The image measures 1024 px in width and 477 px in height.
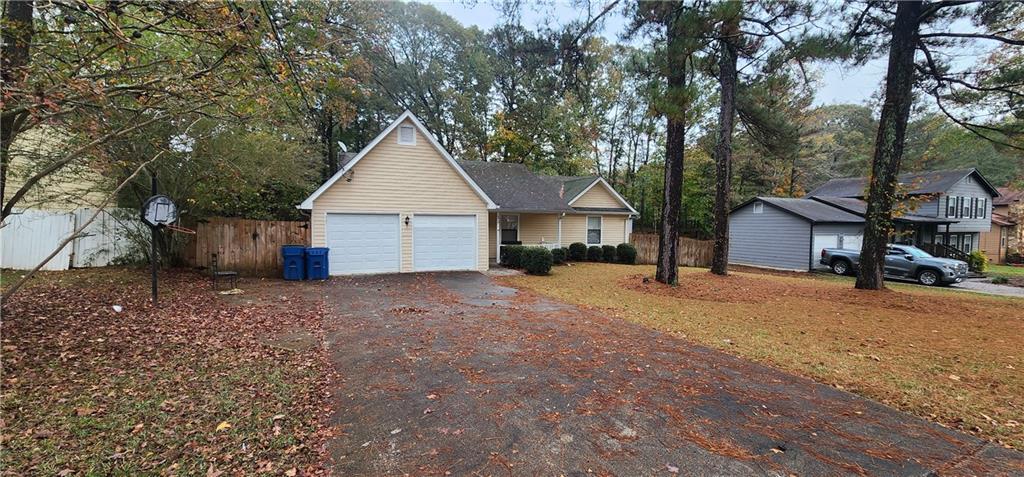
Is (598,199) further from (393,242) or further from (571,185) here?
(393,242)

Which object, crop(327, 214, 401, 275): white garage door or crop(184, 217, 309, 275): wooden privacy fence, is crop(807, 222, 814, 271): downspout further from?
crop(184, 217, 309, 275): wooden privacy fence

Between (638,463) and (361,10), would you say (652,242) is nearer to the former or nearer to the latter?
(361,10)

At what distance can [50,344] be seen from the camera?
4.80 m

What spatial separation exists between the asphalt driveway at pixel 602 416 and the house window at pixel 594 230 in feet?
49.4

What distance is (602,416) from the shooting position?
11.3ft

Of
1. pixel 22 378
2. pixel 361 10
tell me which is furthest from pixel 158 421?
pixel 361 10

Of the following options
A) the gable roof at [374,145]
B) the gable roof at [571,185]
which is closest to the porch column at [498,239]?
the gable roof at [374,145]

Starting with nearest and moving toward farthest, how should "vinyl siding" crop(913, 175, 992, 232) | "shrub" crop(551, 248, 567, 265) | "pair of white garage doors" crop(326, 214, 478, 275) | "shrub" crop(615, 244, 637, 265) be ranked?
"pair of white garage doors" crop(326, 214, 478, 275)
"shrub" crop(551, 248, 567, 265)
"shrub" crop(615, 244, 637, 265)
"vinyl siding" crop(913, 175, 992, 232)

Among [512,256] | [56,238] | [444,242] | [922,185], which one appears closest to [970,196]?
[922,185]

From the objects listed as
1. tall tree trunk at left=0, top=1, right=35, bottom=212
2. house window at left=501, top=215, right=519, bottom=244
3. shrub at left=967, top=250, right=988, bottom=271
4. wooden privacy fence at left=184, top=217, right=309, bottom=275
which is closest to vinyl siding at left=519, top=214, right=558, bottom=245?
house window at left=501, top=215, right=519, bottom=244

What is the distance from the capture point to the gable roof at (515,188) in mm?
17859

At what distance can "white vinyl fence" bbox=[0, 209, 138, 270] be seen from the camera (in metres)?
10.4

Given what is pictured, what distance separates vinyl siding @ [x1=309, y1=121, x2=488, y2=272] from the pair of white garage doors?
199 mm

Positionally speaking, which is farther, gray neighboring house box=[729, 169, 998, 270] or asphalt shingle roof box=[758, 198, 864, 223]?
gray neighboring house box=[729, 169, 998, 270]
